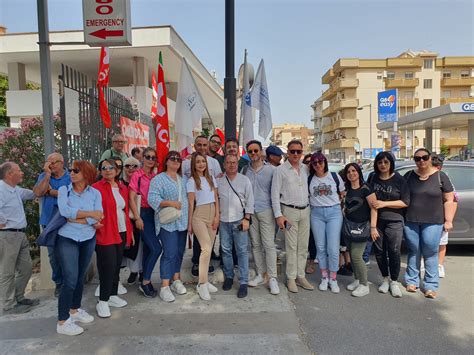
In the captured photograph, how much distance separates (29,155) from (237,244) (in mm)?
3604

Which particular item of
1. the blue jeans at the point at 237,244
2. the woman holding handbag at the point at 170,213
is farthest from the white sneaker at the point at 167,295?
the blue jeans at the point at 237,244

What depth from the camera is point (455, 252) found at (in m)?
6.40

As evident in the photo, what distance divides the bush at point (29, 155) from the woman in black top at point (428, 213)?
5.25 m

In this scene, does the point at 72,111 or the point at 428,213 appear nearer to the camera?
the point at 428,213

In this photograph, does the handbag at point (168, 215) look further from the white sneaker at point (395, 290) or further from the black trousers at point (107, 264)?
the white sneaker at point (395, 290)

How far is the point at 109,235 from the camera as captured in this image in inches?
150

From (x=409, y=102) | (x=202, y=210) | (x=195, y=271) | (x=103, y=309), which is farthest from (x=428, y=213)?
(x=409, y=102)

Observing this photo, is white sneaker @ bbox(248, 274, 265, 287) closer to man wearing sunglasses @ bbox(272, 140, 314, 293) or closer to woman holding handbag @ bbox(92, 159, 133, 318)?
man wearing sunglasses @ bbox(272, 140, 314, 293)

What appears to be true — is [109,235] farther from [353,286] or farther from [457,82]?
[457,82]

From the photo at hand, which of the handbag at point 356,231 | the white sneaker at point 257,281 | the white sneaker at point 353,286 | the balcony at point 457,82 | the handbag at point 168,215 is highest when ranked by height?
the balcony at point 457,82

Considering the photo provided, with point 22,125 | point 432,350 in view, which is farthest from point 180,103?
point 432,350

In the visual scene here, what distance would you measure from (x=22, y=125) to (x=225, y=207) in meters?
3.82

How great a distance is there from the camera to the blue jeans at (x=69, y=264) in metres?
3.52

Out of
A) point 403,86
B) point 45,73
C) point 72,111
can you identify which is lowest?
point 72,111
